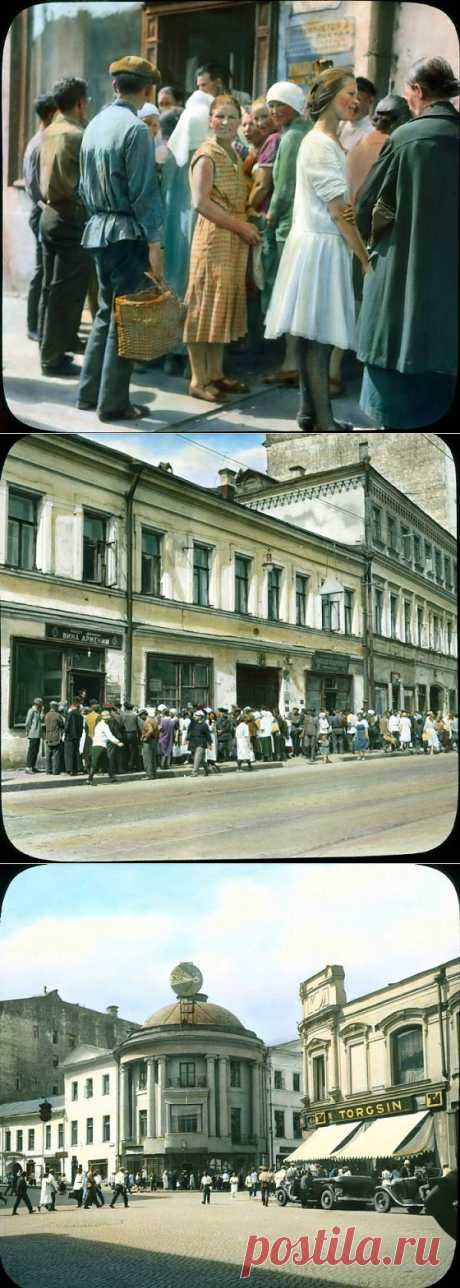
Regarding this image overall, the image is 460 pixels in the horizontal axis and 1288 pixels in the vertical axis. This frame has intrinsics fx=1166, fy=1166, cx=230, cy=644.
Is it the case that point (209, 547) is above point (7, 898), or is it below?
above

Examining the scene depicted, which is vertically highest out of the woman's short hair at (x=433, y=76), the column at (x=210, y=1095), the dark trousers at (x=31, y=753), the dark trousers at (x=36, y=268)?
the woman's short hair at (x=433, y=76)

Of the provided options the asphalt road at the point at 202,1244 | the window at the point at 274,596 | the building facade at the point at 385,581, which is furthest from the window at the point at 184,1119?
the window at the point at 274,596

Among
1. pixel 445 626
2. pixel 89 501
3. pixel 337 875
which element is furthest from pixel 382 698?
pixel 89 501

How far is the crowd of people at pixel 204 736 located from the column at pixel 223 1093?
0.67 metres

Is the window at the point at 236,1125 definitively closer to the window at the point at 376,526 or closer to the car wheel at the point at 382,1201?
the car wheel at the point at 382,1201

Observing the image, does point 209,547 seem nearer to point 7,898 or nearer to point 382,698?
point 382,698

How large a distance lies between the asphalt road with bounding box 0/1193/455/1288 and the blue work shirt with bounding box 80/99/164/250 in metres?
2.21

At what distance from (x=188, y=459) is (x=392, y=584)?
0.58 meters

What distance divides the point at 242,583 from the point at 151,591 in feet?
0.73

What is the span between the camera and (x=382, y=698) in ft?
9.24

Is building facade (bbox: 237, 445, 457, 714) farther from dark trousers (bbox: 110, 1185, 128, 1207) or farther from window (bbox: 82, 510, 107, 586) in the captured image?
dark trousers (bbox: 110, 1185, 128, 1207)

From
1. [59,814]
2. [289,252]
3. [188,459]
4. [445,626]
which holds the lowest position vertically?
[59,814]

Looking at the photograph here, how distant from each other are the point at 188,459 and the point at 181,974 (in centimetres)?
120

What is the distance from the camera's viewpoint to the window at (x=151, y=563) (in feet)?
9.16
